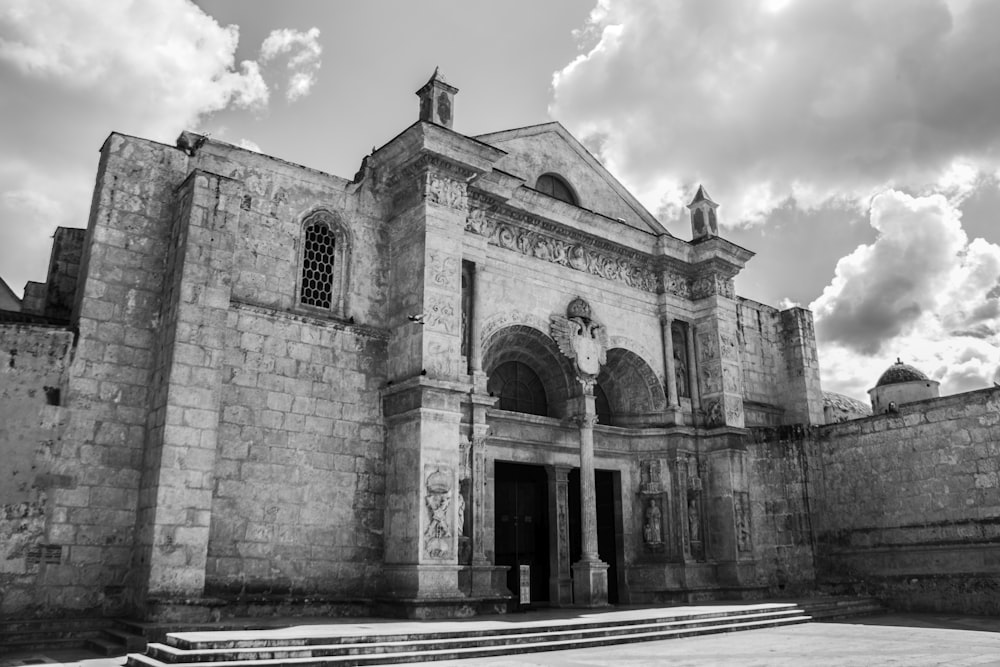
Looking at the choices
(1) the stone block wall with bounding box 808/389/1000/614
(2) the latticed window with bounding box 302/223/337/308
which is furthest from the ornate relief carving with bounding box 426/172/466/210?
(1) the stone block wall with bounding box 808/389/1000/614

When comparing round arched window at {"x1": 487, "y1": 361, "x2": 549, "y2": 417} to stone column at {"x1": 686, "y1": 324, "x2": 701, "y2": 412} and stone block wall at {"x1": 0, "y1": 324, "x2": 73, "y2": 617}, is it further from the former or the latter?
stone block wall at {"x1": 0, "y1": 324, "x2": 73, "y2": 617}

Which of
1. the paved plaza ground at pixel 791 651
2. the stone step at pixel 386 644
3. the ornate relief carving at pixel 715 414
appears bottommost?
the paved plaza ground at pixel 791 651

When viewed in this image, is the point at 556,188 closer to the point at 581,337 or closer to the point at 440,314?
the point at 581,337

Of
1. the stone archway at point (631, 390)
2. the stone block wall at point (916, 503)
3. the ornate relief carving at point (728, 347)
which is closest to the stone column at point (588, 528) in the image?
the stone archway at point (631, 390)

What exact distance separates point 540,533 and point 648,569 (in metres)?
2.48

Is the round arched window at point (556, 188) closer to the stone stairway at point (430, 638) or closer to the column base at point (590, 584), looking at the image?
the column base at point (590, 584)

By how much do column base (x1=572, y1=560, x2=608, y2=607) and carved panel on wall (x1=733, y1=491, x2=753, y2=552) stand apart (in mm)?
3792

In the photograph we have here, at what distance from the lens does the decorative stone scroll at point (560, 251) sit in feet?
53.8

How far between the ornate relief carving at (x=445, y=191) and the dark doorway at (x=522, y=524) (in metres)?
5.55

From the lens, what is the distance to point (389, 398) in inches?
565

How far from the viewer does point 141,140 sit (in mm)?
13039

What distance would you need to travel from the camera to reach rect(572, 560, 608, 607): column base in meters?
15.7

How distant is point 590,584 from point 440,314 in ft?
20.4

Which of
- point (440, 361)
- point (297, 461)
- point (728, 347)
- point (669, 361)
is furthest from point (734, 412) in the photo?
point (297, 461)
